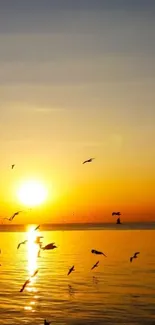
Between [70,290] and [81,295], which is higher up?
[70,290]

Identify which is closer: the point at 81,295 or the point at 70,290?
the point at 81,295

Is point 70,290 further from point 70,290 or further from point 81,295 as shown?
point 81,295

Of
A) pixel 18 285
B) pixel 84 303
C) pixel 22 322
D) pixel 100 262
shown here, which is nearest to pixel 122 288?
pixel 84 303

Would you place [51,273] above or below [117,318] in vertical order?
above

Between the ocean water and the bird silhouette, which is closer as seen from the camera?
the ocean water

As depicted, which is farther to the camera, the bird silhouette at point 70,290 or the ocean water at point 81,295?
the bird silhouette at point 70,290

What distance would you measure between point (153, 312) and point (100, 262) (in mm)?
42952

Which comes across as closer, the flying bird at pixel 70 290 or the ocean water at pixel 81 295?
the ocean water at pixel 81 295

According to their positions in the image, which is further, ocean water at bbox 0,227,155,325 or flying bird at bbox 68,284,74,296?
flying bird at bbox 68,284,74,296

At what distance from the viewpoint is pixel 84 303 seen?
145 ft

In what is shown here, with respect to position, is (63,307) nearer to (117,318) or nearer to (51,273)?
(117,318)

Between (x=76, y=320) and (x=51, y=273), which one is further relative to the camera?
(x=51, y=273)

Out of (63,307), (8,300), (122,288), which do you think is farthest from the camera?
(122,288)

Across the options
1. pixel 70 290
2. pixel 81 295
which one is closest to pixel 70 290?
pixel 70 290
